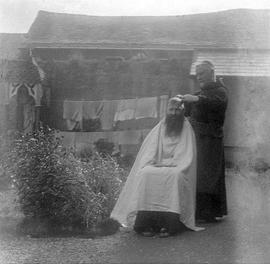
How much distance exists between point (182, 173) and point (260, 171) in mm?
6941

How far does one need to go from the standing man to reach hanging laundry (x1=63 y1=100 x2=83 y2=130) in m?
8.53

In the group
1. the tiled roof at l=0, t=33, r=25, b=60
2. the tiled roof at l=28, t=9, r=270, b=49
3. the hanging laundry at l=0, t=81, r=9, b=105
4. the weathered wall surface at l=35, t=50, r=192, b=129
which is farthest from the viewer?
the tiled roof at l=0, t=33, r=25, b=60

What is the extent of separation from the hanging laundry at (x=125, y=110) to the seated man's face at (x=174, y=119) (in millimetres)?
7901

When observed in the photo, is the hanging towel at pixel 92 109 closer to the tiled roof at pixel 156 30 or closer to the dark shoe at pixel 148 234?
the tiled roof at pixel 156 30

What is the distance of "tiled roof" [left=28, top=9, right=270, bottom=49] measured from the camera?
1530 cm

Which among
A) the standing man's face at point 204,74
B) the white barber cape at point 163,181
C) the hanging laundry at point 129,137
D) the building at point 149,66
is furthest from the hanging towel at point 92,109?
the standing man's face at point 204,74

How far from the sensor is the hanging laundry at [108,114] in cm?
1492

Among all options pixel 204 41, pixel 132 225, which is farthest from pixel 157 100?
pixel 132 225

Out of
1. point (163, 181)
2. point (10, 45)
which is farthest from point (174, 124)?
point (10, 45)

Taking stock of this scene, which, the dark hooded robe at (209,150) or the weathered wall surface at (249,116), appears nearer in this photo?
the dark hooded robe at (209,150)

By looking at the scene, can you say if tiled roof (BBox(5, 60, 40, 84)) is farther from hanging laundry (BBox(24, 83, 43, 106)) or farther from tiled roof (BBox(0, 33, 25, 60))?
tiled roof (BBox(0, 33, 25, 60))

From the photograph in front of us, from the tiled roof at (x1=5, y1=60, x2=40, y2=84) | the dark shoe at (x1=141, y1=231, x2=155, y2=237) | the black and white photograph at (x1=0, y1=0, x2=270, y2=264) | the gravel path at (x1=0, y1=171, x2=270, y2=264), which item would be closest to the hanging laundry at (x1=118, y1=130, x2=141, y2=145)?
the black and white photograph at (x1=0, y1=0, x2=270, y2=264)

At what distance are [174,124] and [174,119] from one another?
0.07m

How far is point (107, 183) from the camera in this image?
7.35 meters
